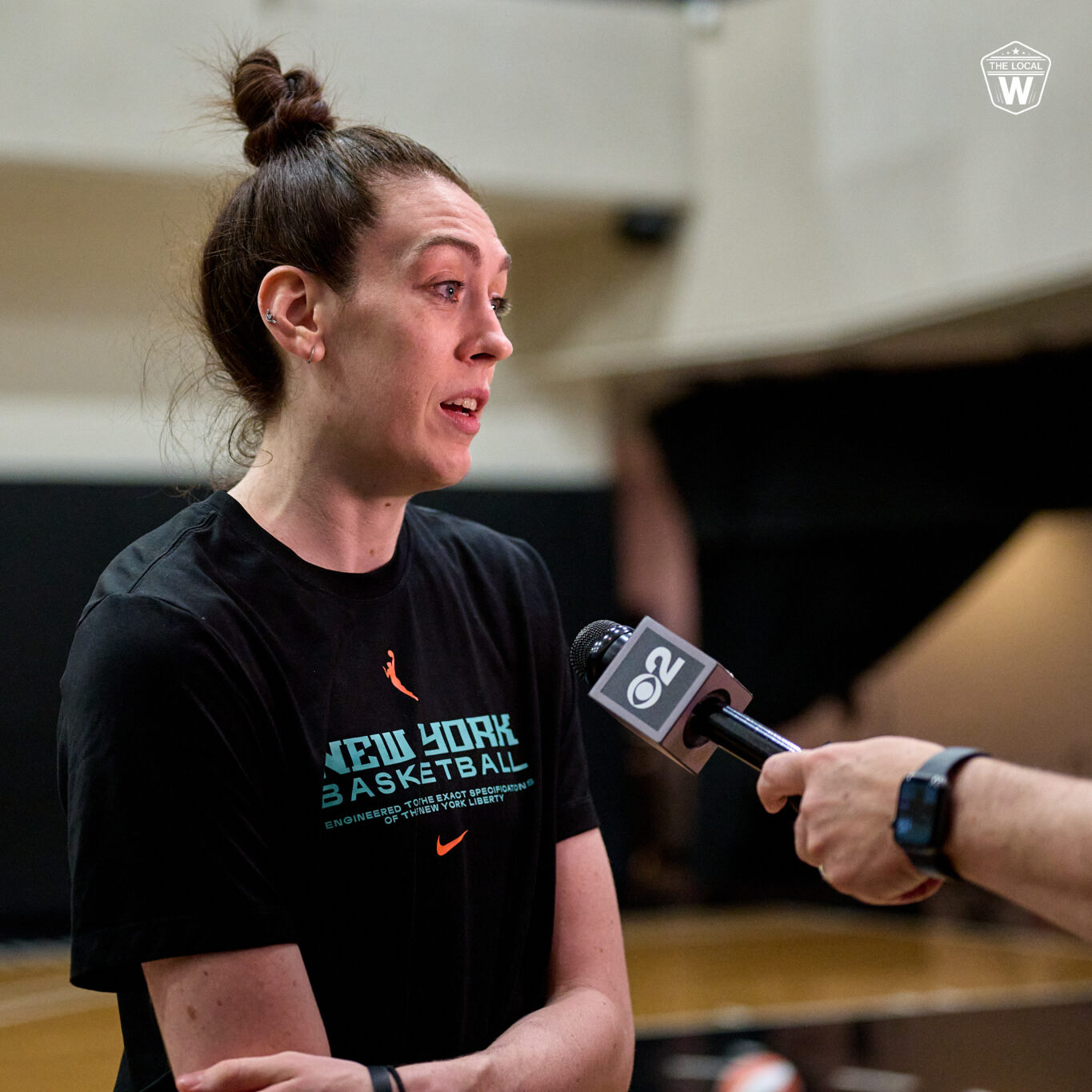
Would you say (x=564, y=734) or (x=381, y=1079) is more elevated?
(x=564, y=734)

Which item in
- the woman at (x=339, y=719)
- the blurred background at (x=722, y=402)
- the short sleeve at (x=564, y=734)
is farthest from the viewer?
the blurred background at (x=722, y=402)

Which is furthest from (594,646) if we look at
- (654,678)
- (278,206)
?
(278,206)

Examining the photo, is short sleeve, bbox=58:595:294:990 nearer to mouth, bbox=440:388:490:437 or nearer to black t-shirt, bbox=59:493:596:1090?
black t-shirt, bbox=59:493:596:1090

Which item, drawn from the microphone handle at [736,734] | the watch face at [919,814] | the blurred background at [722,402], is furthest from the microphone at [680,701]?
the blurred background at [722,402]

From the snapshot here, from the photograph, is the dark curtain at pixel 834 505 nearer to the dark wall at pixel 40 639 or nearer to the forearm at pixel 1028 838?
the dark wall at pixel 40 639

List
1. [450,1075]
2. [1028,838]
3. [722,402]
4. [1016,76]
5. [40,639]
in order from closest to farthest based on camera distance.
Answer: [1028,838] → [450,1075] → [1016,76] → [40,639] → [722,402]

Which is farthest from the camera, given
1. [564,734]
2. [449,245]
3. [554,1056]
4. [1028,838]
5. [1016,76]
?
[1016,76]

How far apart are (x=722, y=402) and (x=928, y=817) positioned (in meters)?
6.50

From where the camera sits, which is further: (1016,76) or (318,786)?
(1016,76)

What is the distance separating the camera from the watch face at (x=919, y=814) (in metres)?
1.19

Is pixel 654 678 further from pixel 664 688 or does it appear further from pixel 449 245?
pixel 449 245

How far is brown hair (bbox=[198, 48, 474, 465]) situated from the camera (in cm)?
149

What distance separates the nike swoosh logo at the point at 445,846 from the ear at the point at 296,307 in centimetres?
53

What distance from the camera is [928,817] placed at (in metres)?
1.20
